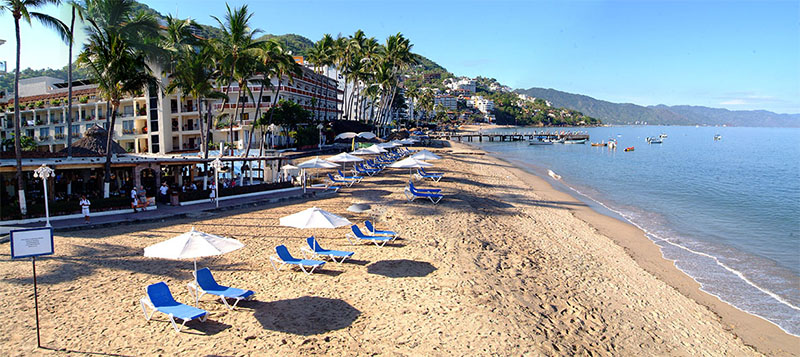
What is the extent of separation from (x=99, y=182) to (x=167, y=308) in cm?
1541

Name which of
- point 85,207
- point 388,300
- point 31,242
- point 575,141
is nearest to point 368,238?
point 388,300

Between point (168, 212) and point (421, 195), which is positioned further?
point (421, 195)

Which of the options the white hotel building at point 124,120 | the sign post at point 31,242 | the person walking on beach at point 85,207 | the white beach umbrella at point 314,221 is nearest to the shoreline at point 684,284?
the white beach umbrella at point 314,221

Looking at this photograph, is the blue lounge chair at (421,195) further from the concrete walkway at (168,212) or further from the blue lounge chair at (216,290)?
the blue lounge chair at (216,290)

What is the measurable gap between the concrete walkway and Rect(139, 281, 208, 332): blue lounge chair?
8855mm

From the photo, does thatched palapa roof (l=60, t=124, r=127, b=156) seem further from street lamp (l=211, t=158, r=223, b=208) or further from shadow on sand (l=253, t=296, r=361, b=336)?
shadow on sand (l=253, t=296, r=361, b=336)

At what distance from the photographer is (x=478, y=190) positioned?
26.4 meters

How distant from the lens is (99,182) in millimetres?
19922

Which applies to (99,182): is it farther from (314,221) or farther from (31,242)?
(31,242)

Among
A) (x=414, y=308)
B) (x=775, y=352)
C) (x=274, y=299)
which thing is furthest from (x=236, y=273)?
(x=775, y=352)

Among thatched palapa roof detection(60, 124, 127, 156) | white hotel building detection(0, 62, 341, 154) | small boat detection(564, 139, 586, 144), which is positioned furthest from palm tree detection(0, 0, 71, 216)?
small boat detection(564, 139, 586, 144)

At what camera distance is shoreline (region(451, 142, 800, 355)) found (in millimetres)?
9578

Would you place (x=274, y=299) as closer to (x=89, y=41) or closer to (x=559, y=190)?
(x=89, y=41)

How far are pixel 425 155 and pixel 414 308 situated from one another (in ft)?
64.4
